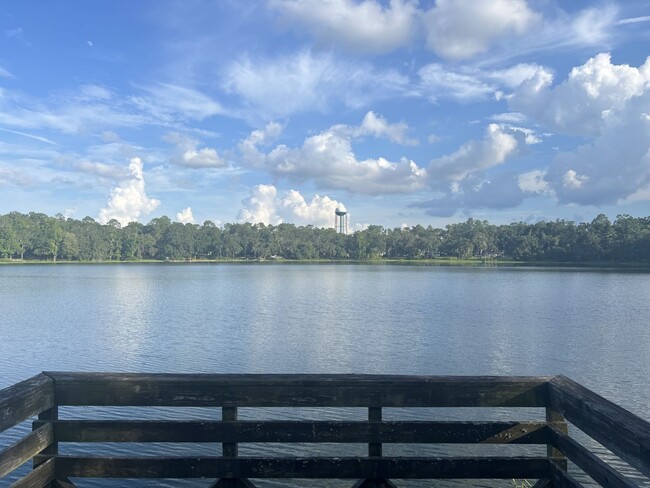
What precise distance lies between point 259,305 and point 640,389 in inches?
1182

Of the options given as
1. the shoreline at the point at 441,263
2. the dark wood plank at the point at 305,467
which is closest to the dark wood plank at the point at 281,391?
the dark wood plank at the point at 305,467

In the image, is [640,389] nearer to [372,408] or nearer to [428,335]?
[428,335]

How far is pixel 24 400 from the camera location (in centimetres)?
343

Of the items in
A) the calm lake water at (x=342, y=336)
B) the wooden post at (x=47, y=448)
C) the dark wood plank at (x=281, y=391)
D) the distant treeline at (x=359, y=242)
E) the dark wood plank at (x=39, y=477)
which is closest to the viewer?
the dark wood plank at (x=39, y=477)

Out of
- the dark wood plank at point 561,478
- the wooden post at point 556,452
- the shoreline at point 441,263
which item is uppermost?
the wooden post at point 556,452

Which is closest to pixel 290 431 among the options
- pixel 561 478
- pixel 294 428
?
pixel 294 428

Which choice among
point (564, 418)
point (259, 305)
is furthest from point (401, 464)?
point (259, 305)

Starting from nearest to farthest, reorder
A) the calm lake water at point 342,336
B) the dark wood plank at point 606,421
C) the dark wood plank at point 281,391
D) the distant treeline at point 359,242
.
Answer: the dark wood plank at point 606,421 → the dark wood plank at point 281,391 → the calm lake water at point 342,336 → the distant treeline at point 359,242

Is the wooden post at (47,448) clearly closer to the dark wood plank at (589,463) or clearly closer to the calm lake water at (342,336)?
the dark wood plank at (589,463)

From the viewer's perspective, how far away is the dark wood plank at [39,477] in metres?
3.45

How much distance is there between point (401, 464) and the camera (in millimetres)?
3773

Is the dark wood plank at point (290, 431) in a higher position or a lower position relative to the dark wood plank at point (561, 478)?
higher

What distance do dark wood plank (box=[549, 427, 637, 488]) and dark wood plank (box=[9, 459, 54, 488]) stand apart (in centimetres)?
342

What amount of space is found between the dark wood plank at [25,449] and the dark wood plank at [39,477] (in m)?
0.10
